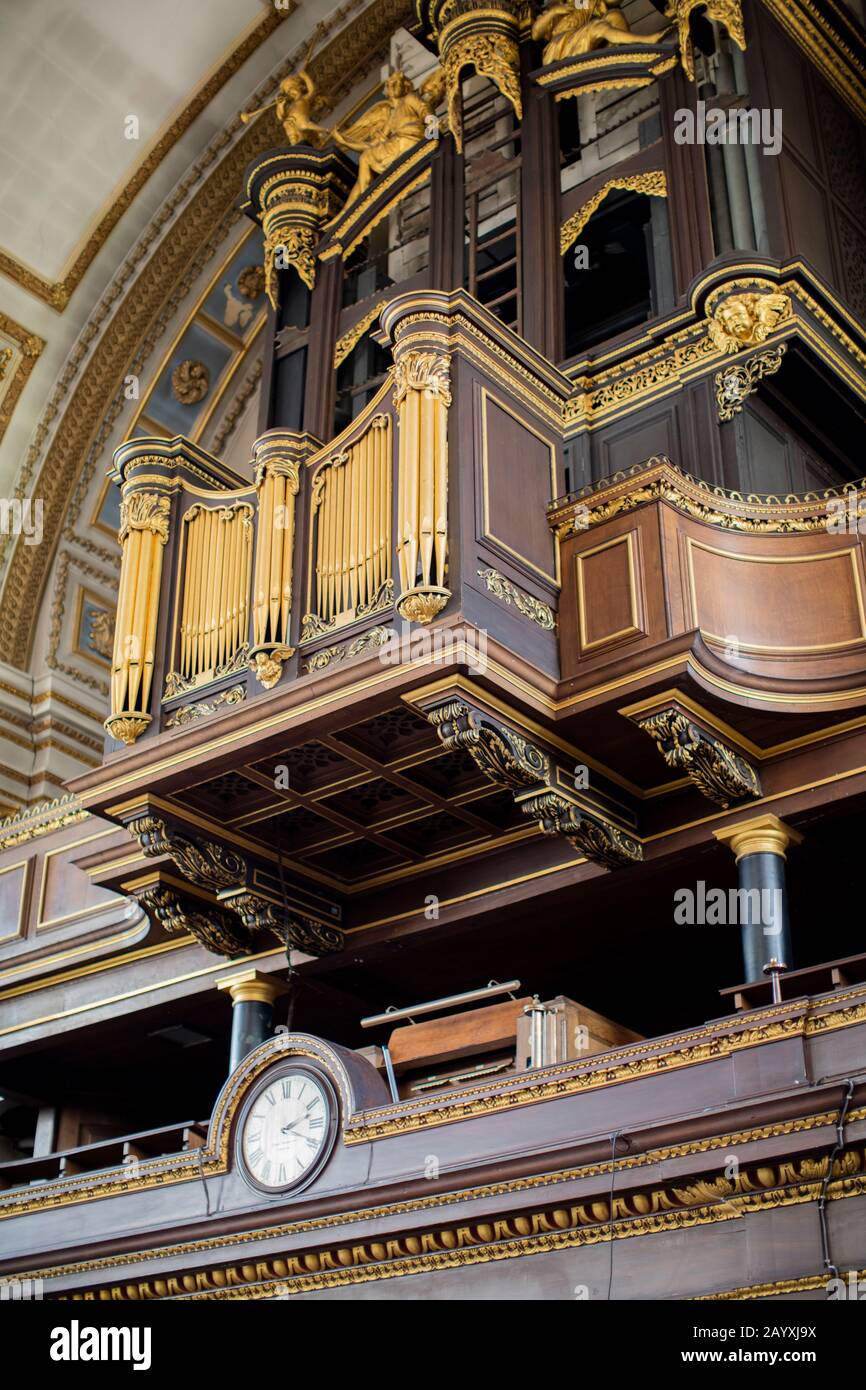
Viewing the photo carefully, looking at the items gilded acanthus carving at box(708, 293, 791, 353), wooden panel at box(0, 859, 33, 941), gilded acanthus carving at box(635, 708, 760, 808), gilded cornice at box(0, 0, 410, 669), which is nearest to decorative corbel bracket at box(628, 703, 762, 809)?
gilded acanthus carving at box(635, 708, 760, 808)

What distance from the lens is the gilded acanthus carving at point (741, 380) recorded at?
9711 mm

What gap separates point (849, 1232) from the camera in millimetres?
6930

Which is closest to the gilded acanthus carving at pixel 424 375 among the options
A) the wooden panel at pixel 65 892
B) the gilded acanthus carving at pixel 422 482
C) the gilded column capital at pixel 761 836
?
the gilded acanthus carving at pixel 422 482

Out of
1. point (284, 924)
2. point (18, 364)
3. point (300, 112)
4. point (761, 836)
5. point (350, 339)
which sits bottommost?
point (761, 836)

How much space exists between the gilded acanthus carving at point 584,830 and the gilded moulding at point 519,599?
83cm

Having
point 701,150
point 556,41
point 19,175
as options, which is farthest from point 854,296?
point 19,175

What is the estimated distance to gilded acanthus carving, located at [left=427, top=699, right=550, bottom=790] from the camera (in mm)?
8523

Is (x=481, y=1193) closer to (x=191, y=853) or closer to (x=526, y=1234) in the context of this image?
(x=526, y=1234)

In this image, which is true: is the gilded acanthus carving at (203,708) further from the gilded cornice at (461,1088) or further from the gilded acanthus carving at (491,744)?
the gilded cornice at (461,1088)

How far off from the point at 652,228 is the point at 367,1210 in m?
6.06

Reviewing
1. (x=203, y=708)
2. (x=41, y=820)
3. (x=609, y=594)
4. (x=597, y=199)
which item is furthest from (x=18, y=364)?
(x=609, y=594)

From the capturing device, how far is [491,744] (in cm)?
862

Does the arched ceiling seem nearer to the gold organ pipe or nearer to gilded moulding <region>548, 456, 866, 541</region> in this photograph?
the gold organ pipe

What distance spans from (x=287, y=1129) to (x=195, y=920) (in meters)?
2.02
